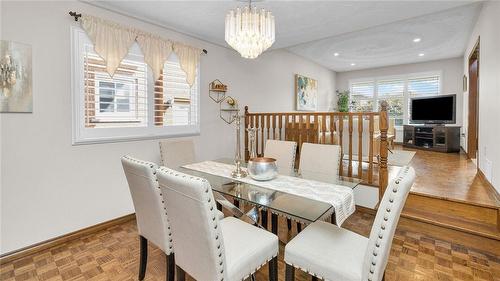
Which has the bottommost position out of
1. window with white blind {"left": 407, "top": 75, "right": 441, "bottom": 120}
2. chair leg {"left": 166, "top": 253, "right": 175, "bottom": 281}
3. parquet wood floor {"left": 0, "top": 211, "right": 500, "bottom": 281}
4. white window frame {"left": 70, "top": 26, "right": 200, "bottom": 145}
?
parquet wood floor {"left": 0, "top": 211, "right": 500, "bottom": 281}

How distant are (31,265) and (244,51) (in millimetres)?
2643

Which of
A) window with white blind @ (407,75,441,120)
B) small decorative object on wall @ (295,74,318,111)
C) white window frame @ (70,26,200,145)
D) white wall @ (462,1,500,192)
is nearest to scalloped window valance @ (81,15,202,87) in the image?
white window frame @ (70,26,200,145)

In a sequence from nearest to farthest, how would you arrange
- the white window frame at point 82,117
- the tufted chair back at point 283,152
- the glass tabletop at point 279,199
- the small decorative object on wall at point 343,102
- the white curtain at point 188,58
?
the glass tabletop at point 279,199 < the white window frame at point 82,117 < the tufted chair back at point 283,152 < the white curtain at point 188,58 < the small decorative object on wall at point 343,102

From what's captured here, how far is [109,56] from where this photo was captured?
2.70 m

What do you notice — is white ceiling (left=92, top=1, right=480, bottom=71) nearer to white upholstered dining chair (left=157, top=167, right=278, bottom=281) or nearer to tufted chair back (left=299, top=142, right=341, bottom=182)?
tufted chair back (left=299, top=142, right=341, bottom=182)

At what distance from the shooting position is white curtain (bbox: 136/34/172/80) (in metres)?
3.01

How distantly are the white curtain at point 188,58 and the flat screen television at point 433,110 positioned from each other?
612cm

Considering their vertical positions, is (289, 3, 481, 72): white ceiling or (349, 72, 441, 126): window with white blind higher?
(289, 3, 481, 72): white ceiling

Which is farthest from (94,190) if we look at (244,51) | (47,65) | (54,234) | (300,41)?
(300,41)

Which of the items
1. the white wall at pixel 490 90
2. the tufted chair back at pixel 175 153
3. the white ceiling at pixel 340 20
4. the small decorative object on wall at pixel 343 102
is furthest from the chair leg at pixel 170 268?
the small decorative object on wall at pixel 343 102

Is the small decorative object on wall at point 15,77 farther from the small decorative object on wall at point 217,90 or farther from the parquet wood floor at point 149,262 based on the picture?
the small decorative object on wall at point 217,90

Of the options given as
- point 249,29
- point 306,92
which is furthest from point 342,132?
point 306,92

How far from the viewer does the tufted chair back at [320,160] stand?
240cm

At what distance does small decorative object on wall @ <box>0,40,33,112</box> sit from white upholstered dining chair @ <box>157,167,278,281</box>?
6.11ft
